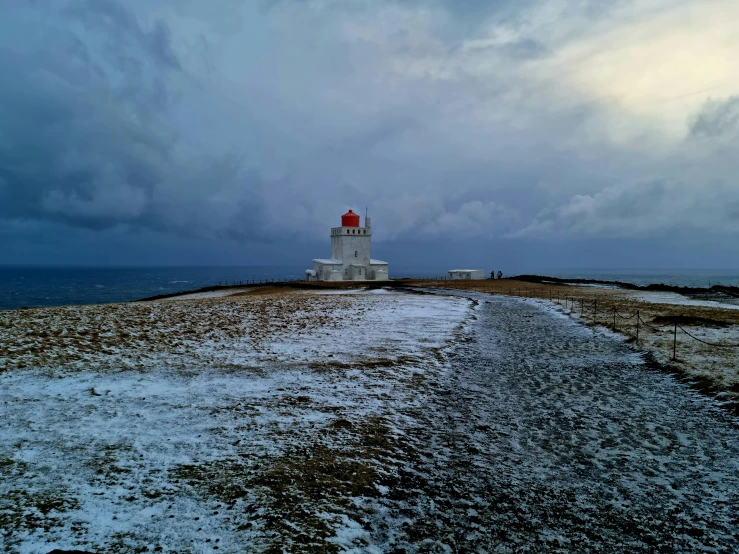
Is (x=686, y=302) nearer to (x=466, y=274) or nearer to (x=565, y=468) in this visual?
(x=466, y=274)

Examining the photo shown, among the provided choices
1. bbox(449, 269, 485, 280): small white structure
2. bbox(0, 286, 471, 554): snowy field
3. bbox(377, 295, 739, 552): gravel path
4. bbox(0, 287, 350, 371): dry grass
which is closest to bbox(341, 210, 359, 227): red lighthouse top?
bbox(449, 269, 485, 280): small white structure

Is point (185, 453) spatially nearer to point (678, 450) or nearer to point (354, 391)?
point (354, 391)

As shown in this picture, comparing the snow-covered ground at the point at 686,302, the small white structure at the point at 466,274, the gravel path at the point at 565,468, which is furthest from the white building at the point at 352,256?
the gravel path at the point at 565,468

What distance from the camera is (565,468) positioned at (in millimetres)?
7203

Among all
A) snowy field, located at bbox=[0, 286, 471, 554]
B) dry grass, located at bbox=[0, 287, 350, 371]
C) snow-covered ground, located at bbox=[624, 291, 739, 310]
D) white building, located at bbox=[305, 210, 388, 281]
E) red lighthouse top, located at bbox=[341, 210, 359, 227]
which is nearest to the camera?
snowy field, located at bbox=[0, 286, 471, 554]

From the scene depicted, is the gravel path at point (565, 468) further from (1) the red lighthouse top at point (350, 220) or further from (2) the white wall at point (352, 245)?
(1) the red lighthouse top at point (350, 220)

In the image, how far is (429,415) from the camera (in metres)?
9.65

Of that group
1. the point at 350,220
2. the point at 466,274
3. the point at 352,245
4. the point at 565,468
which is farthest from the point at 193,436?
the point at 466,274

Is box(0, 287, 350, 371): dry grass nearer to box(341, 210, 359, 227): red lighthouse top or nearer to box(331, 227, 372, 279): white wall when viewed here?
box(331, 227, 372, 279): white wall

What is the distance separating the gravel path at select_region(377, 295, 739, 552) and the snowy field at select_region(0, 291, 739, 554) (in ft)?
0.11

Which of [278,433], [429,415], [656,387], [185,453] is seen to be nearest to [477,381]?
[429,415]

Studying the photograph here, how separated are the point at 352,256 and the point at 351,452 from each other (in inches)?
2340

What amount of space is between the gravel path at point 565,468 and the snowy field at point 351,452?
1.4 inches

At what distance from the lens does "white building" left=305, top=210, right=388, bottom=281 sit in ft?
216
